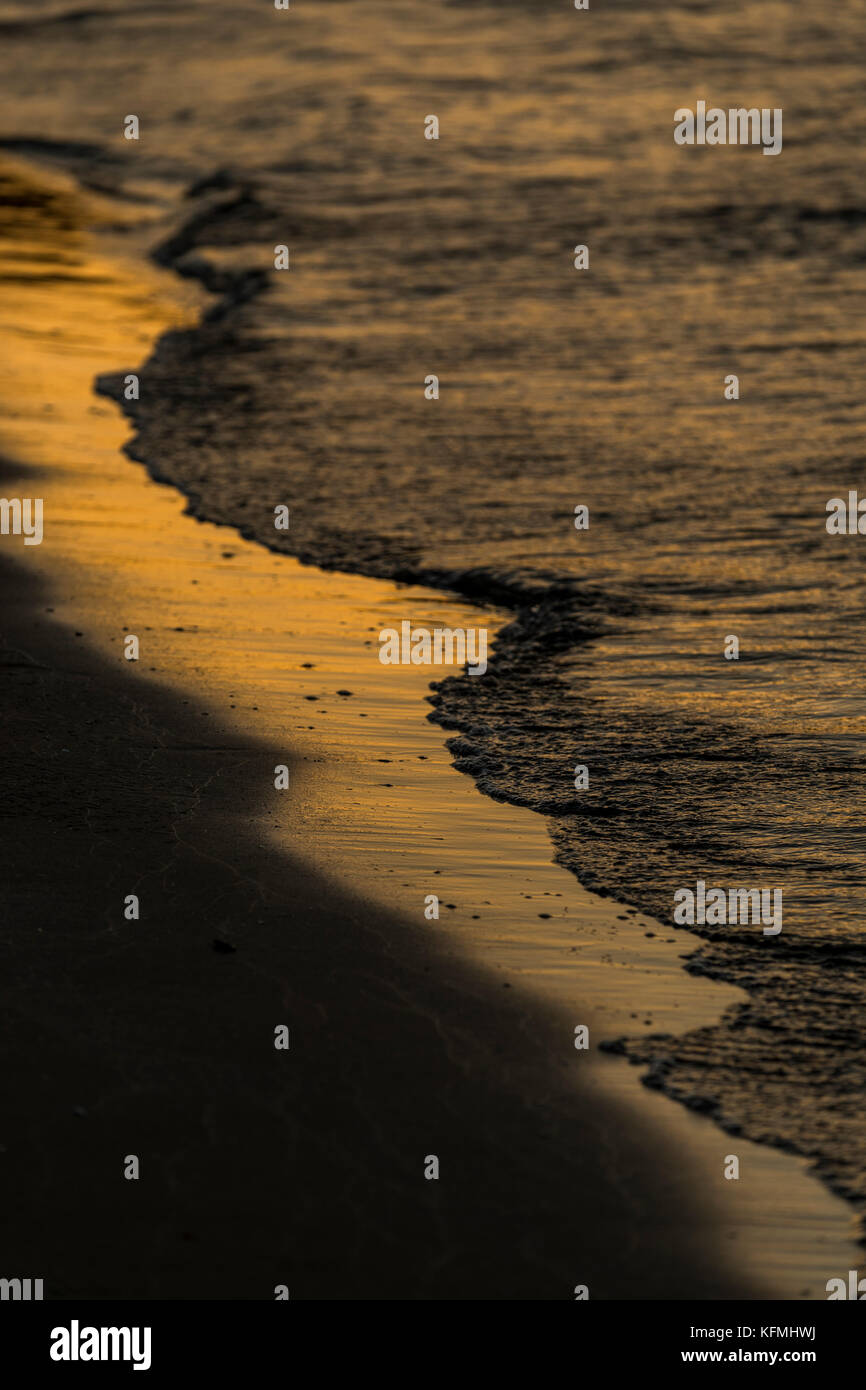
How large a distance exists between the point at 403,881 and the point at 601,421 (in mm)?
6714

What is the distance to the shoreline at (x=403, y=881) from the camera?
13.5 feet

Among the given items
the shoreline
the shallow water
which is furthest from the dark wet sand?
the shallow water

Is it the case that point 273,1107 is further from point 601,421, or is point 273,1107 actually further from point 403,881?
point 601,421

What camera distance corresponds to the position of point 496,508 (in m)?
9.95

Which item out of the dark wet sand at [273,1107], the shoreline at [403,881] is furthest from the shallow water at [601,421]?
the dark wet sand at [273,1107]

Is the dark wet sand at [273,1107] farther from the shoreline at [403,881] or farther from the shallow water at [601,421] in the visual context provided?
the shallow water at [601,421]

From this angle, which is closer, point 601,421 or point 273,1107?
point 273,1107

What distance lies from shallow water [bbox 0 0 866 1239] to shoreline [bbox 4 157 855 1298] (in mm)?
193

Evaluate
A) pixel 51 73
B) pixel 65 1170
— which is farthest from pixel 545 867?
pixel 51 73

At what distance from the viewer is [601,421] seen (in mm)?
11648

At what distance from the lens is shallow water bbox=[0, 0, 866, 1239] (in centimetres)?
588

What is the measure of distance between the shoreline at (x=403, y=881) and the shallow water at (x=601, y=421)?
0.19 meters

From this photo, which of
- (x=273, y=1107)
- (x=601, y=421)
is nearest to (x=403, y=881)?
(x=273, y=1107)

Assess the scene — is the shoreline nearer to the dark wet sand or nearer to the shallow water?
the dark wet sand
